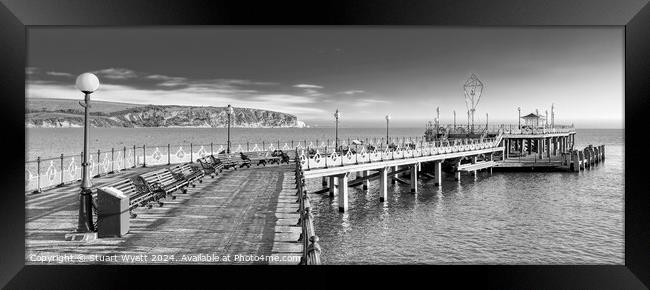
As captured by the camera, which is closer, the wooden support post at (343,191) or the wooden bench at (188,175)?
the wooden bench at (188,175)

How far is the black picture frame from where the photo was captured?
788cm

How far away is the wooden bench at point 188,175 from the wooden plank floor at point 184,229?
1.10 meters

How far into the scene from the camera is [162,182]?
12.1m

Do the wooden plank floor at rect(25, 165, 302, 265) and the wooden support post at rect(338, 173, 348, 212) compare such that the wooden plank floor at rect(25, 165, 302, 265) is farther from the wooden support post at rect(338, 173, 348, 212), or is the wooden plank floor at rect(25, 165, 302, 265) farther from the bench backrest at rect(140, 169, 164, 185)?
the wooden support post at rect(338, 173, 348, 212)

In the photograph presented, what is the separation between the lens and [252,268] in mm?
7824

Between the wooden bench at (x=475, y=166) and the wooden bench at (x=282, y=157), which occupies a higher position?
the wooden bench at (x=282, y=157)

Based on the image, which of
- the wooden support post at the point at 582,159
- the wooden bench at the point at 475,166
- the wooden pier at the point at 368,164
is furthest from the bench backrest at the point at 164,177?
the wooden support post at the point at 582,159

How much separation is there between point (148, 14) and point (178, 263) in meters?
4.24

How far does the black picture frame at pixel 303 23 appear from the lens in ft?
25.8

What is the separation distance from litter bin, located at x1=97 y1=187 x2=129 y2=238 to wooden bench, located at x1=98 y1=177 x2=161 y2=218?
3.35ft

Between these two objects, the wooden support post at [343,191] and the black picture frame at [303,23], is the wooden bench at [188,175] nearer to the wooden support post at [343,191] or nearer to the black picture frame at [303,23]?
the black picture frame at [303,23]

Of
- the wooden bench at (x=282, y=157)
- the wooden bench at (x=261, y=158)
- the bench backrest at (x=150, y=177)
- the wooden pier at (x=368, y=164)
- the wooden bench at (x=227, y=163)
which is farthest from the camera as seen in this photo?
the wooden bench at (x=282, y=157)

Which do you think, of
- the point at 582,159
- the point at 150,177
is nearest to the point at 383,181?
the point at 150,177

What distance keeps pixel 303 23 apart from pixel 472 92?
49.8m
